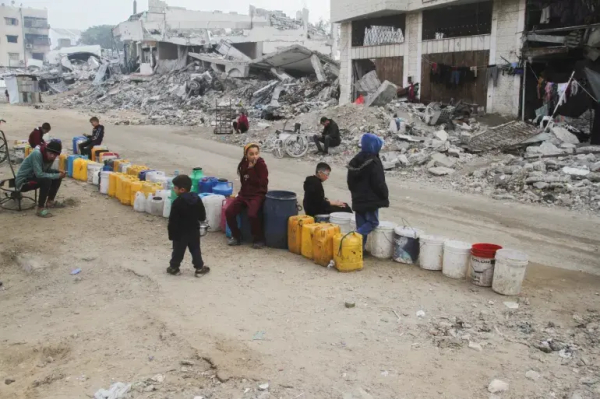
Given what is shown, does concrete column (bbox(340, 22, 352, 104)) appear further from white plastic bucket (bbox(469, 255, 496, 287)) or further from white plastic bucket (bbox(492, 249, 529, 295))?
white plastic bucket (bbox(492, 249, 529, 295))

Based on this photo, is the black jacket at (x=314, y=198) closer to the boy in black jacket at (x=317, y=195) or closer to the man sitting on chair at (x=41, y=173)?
the boy in black jacket at (x=317, y=195)

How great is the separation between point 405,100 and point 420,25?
135 inches

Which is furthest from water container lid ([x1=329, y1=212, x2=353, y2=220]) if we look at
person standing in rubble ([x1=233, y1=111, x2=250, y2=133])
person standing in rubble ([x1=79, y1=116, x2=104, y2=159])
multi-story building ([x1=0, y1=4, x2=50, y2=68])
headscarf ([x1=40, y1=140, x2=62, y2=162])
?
multi-story building ([x1=0, y1=4, x2=50, y2=68])

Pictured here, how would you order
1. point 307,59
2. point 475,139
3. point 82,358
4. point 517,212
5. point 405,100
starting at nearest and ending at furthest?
point 82,358, point 517,212, point 475,139, point 405,100, point 307,59

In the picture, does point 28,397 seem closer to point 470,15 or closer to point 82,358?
point 82,358

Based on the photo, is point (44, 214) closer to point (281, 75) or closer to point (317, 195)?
point (317, 195)

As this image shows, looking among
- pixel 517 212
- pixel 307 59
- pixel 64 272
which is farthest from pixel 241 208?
pixel 307 59

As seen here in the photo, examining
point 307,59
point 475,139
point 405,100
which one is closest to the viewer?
point 475,139

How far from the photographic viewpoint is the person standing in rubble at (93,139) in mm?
14106

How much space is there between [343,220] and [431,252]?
1.34 meters

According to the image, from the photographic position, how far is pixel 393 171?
14.4m

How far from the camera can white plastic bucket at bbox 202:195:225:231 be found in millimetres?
8430

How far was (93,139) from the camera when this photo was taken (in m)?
14.2

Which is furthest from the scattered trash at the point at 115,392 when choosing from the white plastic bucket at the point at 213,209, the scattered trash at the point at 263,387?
the white plastic bucket at the point at 213,209
